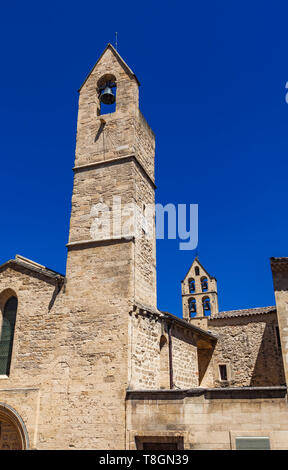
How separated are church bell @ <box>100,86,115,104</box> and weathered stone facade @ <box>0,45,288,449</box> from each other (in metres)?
0.24

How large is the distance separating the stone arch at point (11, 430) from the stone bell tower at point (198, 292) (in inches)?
774

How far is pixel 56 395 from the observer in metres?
11.1

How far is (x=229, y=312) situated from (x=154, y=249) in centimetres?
973

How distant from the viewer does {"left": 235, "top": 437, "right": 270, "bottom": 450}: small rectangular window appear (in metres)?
8.92

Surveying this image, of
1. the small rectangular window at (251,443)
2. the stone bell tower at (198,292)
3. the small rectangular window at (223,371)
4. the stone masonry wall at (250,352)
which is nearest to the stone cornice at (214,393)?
the small rectangular window at (251,443)

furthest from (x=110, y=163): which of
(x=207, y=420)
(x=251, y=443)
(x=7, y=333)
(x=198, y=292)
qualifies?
(x=198, y=292)

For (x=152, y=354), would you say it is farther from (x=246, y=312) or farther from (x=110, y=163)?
(x=246, y=312)

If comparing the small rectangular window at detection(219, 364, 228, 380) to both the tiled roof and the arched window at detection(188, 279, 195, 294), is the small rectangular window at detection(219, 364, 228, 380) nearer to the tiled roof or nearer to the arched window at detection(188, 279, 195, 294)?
the tiled roof

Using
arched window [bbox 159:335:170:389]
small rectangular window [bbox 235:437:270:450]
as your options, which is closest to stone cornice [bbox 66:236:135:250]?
arched window [bbox 159:335:170:389]

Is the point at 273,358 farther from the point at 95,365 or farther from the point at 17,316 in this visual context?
the point at 17,316

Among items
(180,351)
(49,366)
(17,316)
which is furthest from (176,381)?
(17,316)

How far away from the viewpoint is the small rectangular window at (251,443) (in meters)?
8.92

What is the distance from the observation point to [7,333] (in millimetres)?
12867

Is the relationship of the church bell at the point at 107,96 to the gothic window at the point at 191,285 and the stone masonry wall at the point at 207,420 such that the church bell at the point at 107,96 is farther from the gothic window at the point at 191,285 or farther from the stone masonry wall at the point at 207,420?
the gothic window at the point at 191,285
